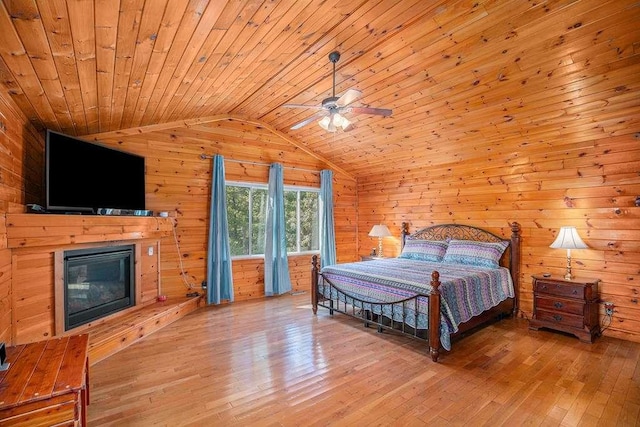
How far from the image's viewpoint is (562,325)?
12.1ft

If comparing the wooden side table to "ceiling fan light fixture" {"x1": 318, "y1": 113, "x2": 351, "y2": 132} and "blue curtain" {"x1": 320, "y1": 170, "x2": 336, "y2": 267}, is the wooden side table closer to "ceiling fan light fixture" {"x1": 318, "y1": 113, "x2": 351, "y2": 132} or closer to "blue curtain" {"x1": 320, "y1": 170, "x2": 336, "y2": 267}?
"ceiling fan light fixture" {"x1": 318, "y1": 113, "x2": 351, "y2": 132}

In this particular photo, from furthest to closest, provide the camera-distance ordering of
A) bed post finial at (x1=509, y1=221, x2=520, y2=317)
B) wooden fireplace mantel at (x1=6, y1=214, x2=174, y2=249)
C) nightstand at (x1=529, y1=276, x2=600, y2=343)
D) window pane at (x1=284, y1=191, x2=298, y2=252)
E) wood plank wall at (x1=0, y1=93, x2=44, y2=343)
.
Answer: window pane at (x1=284, y1=191, x2=298, y2=252), bed post finial at (x1=509, y1=221, x2=520, y2=317), nightstand at (x1=529, y1=276, x2=600, y2=343), wooden fireplace mantel at (x1=6, y1=214, x2=174, y2=249), wood plank wall at (x1=0, y1=93, x2=44, y2=343)

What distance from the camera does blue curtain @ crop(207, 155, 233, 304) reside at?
16.5 ft

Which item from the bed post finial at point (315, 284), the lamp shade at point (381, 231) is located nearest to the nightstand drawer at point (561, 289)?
the lamp shade at point (381, 231)

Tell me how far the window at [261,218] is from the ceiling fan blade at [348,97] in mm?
2986

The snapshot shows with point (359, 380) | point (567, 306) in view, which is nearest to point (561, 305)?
point (567, 306)

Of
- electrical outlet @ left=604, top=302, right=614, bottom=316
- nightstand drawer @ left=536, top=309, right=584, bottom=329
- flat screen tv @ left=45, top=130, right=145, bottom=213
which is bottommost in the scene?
nightstand drawer @ left=536, top=309, right=584, bottom=329

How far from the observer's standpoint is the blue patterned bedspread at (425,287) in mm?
3289

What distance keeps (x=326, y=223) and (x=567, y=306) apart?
4.00 meters

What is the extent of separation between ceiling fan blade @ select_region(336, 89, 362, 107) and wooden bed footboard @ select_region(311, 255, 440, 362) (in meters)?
1.89

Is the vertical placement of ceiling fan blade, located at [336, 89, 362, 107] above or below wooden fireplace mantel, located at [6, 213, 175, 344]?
above

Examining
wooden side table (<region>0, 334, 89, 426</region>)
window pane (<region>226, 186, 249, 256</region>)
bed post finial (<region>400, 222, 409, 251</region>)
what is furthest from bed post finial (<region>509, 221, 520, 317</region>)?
wooden side table (<region>0, 334, 89, 426</region>)

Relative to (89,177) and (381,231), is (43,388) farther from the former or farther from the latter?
(381,231)

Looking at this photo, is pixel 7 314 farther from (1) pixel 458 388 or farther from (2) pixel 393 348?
(1) pixel 458 388
